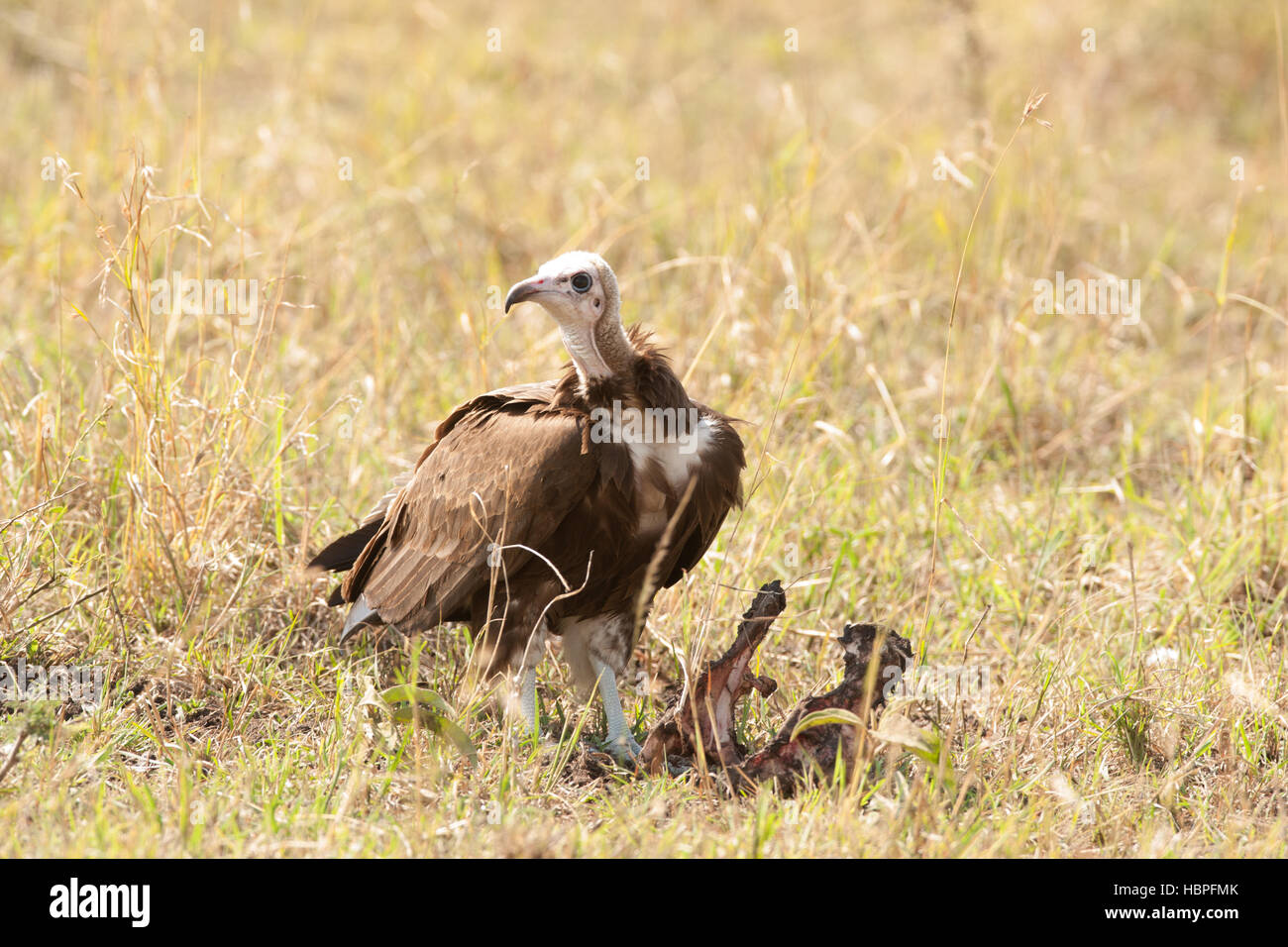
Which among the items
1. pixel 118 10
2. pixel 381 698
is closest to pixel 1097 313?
pixel 381 698

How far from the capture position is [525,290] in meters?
3.45

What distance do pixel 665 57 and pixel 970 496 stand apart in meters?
5.30

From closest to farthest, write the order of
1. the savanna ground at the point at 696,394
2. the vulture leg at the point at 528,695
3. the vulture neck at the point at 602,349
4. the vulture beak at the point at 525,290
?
the savanna ground at the point at 696,394 < the vulture beak at the point at 525,290 < the vulture neck at the point at 602,349 < the vulture leg at the point at 528,695

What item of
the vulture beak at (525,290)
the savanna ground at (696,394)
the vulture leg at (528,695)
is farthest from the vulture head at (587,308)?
the vulture leg at (528,695)

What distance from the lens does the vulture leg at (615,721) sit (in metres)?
3.69

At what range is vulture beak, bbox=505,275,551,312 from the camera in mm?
3418

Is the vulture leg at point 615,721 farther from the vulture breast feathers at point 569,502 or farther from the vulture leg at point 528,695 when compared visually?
the vulture leg at point 528,695

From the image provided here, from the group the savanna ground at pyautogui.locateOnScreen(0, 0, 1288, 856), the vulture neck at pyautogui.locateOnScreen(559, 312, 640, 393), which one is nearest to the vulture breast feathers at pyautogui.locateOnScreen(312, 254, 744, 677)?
the vulture neck at pyautogui.locateOnScreen(559, 312, 640, 393)

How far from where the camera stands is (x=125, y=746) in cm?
350

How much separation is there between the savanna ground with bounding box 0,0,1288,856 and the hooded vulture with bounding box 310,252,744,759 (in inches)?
9.1

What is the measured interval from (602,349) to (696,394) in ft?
5.50

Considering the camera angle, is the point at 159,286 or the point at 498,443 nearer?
the point at 498,443

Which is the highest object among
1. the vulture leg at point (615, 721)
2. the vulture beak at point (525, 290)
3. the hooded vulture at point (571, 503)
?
the vulture beak at point (525, 290)

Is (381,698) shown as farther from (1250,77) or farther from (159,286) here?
(1250,77)
